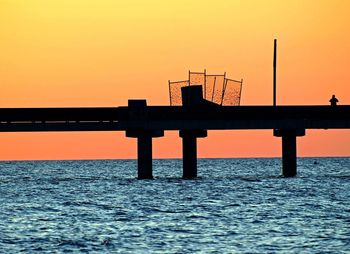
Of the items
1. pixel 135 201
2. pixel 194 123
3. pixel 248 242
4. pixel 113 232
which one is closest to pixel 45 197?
pixel 135 201

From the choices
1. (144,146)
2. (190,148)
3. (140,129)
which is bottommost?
(190,148)

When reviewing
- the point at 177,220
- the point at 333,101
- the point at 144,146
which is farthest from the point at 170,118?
the point at 177,220

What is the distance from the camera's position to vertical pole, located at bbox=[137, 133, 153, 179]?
74688 millimetres

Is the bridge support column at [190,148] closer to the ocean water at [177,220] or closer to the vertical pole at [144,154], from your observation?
the vertical pole at [144,154]

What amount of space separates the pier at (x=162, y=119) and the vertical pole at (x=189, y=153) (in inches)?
87.8

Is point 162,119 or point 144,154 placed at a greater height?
point 162,119

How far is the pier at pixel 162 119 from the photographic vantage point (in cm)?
7419

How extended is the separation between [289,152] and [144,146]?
9839 mm

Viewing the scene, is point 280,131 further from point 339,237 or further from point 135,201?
point 339,237

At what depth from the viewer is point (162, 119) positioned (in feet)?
244

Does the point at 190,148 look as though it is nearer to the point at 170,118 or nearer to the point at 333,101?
the point at 170,118

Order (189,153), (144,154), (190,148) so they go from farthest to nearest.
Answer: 1. (189,153)
2. (190,148)
3. (144,154)

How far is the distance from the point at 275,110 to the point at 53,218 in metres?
28.8

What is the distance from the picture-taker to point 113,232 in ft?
140
